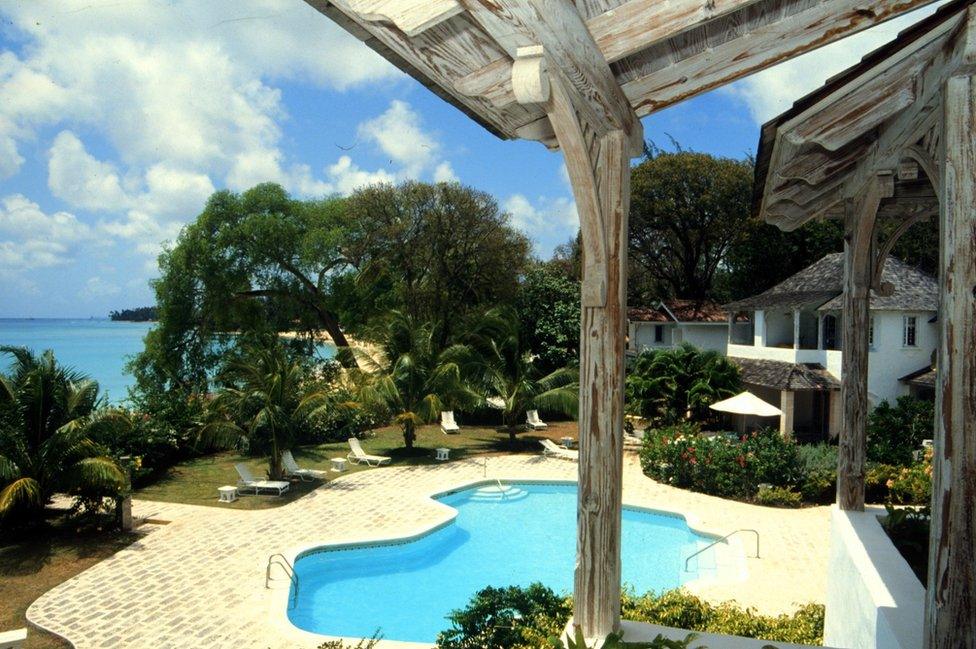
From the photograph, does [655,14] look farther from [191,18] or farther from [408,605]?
[408,605]

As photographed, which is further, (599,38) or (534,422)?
(534,422)

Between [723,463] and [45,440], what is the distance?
44.0 feet

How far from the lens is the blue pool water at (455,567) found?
9906mm

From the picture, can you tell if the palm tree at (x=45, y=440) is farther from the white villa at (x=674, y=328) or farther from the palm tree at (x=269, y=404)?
the white villa at (x=674, y=328)

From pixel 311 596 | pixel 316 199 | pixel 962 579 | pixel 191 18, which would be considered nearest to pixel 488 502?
pixel 311 596

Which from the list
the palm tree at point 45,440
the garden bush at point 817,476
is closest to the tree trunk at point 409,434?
the palm tree at point 45,440

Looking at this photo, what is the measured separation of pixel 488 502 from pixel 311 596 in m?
5.63

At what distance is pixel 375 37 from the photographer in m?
2.77

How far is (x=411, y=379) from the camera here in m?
18.5

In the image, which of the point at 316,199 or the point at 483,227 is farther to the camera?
the point at 316,199

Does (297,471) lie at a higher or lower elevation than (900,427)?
lower

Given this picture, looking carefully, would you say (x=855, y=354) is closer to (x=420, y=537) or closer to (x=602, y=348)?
(x=602, y=348)

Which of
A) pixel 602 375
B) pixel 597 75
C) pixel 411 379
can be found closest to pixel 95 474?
pixel 411 379

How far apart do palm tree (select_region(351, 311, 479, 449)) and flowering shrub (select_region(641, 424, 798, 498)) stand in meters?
5.62
